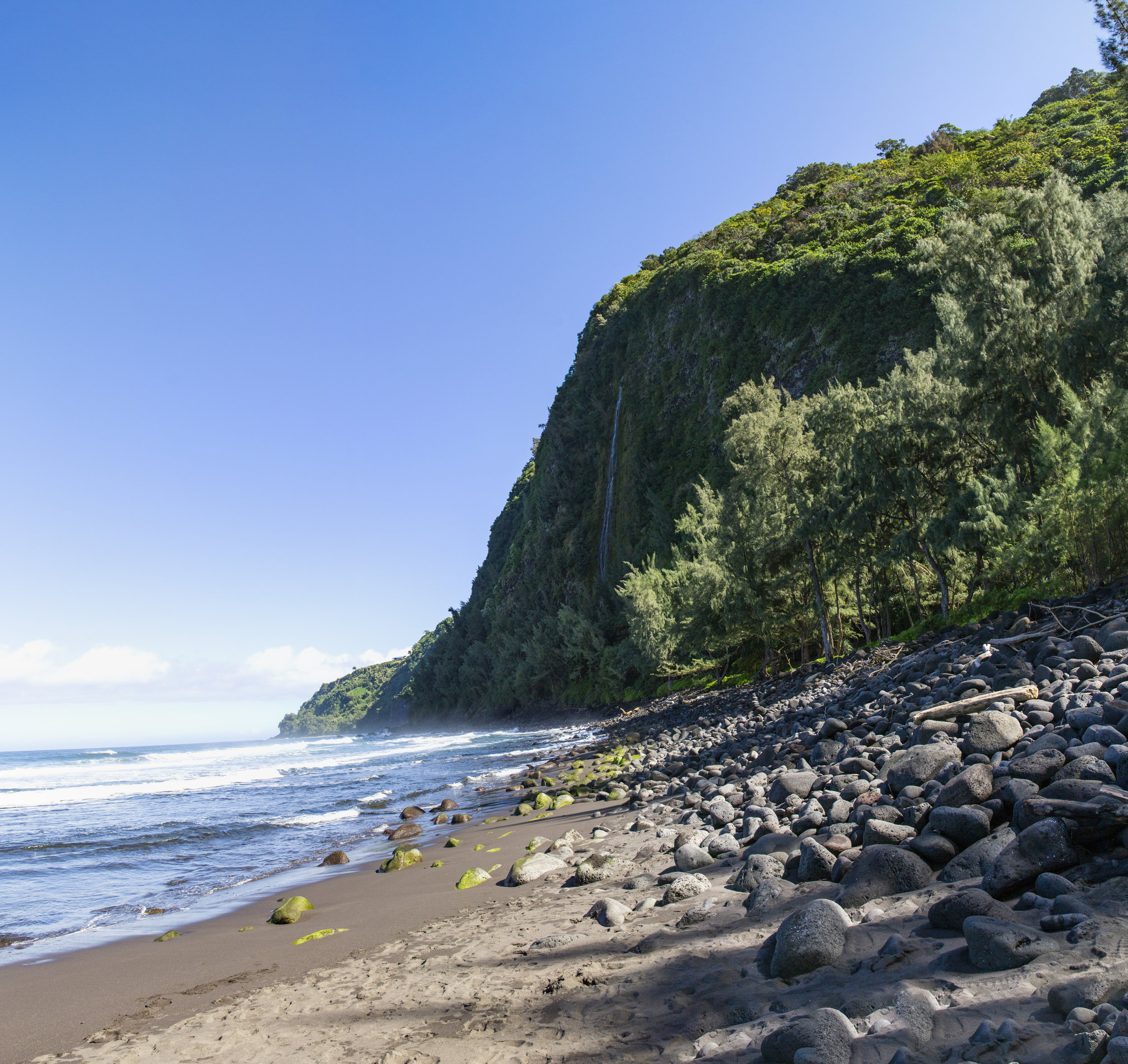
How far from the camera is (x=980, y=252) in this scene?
81.3ft

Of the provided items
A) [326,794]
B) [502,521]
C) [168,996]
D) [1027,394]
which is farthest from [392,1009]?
[502,521]

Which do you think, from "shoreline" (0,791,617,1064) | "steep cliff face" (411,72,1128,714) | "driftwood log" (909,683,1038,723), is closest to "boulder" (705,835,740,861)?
"shoreline" (0,791,617,1064)

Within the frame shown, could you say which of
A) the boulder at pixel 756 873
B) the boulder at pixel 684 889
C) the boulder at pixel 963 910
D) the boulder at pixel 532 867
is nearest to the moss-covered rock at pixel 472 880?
the boulder at pixel 532 867

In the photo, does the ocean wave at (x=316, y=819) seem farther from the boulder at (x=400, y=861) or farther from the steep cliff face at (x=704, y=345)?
the steep cliff face at (x=704, y=345)

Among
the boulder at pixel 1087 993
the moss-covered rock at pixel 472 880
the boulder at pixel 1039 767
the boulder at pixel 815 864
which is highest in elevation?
the boulder at pixel 1039 767

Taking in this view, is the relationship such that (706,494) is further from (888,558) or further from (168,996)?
(168,996)

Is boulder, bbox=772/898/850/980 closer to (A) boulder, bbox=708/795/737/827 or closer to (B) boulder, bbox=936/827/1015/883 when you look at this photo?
(B) boulder, bbox=936/827/1015/883

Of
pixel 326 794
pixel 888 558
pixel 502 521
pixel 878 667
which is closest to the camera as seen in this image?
pixel 878 667

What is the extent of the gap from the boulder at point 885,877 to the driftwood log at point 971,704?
4713 millimetres

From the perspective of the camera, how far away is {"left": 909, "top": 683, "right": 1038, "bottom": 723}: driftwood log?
27.7 ft

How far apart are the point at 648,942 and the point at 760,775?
5834 millimetres

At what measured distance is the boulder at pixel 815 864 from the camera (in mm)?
5453

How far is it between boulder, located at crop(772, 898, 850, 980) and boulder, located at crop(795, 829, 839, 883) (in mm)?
1282

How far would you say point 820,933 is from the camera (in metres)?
4.00
